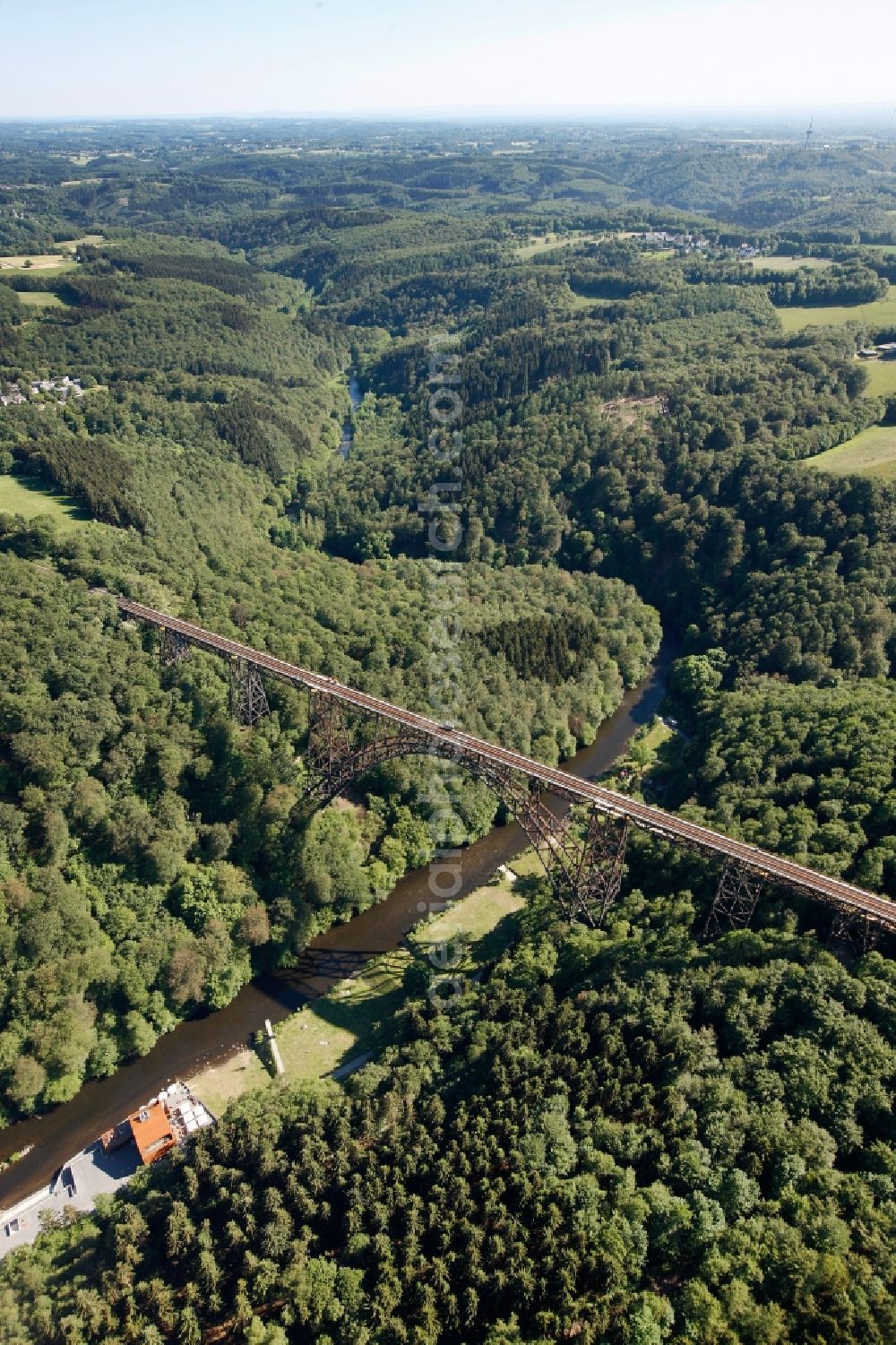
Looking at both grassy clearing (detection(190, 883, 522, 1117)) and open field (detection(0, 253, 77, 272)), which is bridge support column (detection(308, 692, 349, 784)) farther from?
open field (detection(0, 253, 77, 272))

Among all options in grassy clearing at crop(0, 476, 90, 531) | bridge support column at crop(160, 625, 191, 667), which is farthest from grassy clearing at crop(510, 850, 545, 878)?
grassy clearing at crop(0, 476, 90, 531)

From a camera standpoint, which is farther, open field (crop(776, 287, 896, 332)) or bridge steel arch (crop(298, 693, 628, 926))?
open field (crop(776, 287, 896, 332))

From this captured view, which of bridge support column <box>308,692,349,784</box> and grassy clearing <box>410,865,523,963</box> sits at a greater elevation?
bridge support column <box>308,692,349,784</box>

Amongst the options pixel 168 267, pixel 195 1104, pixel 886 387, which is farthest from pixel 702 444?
pixel 168 267

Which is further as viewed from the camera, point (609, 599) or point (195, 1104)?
point (609, 599)

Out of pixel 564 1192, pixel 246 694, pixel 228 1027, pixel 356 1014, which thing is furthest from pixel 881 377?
pixel 564 1192

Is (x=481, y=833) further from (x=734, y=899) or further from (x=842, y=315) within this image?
(x=842, y=315)

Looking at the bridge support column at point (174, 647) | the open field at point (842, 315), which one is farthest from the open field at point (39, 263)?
the bridge support column at point (174, 647)

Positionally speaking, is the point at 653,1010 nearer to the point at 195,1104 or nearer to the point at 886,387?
the point at 195,1104
